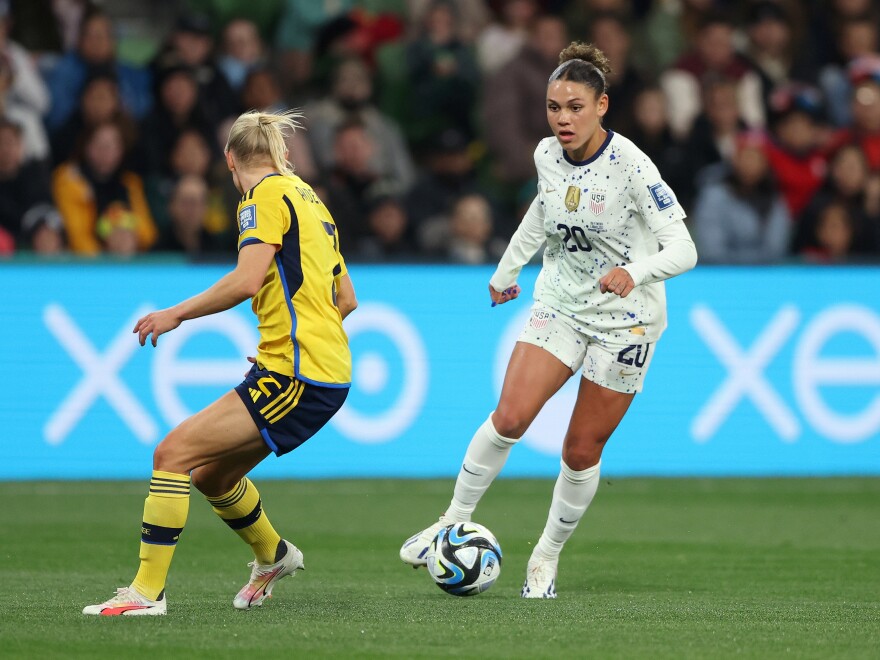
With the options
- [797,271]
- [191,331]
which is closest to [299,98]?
[191,331]

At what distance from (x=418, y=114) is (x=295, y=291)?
28.3 feet

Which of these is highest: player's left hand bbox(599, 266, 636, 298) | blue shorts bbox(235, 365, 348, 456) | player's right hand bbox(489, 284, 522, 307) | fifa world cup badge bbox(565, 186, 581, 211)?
fifa world cup badge bbox(565, 186, 581, 211)

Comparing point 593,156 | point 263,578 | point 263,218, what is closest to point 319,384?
point 263,218

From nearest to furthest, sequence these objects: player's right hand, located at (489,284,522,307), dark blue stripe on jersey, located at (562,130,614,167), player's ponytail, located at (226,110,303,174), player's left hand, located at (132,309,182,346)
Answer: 1. player's left hand, located at (132,309,182,346)
2. player's ponytail, located at (226,110,303,174)
3. dark blue stripe on jersey, located at (562,130,614,167)
4. player's right hand, located at (489,284,522,307)

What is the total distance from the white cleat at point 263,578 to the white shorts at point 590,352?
1453mm

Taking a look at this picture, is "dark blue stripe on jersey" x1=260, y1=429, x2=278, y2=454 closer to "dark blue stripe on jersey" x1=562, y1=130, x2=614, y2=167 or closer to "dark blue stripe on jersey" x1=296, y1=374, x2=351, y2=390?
"dark blue stripe on jersey" x1=296, y1=374, x2=351, y2=390

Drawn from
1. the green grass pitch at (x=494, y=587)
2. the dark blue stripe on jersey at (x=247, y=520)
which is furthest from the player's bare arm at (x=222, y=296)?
the green grass pitch at (x=494, y=587)

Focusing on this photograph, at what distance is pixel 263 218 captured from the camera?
588 centimetres

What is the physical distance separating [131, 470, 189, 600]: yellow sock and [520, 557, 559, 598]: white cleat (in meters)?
1.74

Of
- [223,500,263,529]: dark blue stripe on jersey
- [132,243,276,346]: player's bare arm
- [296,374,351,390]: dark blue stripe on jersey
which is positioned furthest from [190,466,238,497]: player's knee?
[132,243,276,346]: player's bare arm

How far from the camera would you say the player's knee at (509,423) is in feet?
22.1

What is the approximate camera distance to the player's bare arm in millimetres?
5539

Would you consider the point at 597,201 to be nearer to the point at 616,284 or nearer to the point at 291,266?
the point at 616,284

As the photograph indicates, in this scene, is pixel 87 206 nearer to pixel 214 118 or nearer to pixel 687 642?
pixel 214 118
